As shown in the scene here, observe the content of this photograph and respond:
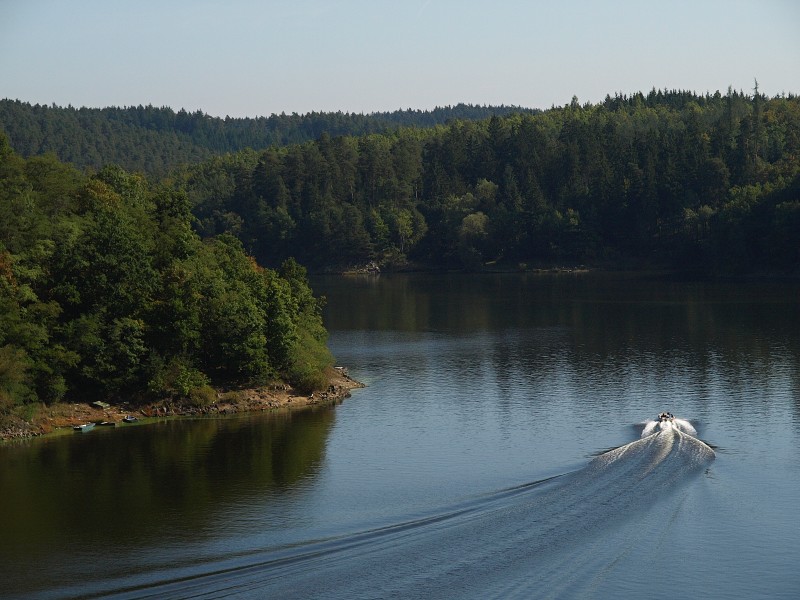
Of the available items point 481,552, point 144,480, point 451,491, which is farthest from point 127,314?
point 481,552

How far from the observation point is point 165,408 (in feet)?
222

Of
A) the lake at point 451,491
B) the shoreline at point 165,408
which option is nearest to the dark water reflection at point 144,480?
the lake at point 451,491

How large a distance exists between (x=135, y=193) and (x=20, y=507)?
4549cm

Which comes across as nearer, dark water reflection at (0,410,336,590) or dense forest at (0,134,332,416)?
dark water reflection at (0,410,336,590)

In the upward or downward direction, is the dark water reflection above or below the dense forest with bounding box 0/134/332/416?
below

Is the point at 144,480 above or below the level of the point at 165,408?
below

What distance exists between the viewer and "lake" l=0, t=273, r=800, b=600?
38219 millimetres

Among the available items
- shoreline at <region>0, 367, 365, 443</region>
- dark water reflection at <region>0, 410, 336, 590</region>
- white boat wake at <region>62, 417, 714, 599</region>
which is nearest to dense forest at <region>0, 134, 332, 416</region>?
shoreline at <region>0, 367, 365, 443</region>

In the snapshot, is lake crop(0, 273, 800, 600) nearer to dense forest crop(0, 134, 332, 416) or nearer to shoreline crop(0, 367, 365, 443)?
shoreline crop(0, 367, 365, 443)

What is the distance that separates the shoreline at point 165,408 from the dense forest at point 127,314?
0.85 m

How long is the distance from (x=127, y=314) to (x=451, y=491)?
2998cm

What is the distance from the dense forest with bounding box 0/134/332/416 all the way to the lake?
4332mm

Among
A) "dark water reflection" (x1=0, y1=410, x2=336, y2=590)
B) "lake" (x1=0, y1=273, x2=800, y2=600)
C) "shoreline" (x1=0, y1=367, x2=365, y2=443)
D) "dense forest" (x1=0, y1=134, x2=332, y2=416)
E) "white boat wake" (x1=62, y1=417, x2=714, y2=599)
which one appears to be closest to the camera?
"white boat wake" (x1=62, y1=417, x2=714, y2=599)

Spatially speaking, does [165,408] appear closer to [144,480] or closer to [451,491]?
[144,480]
